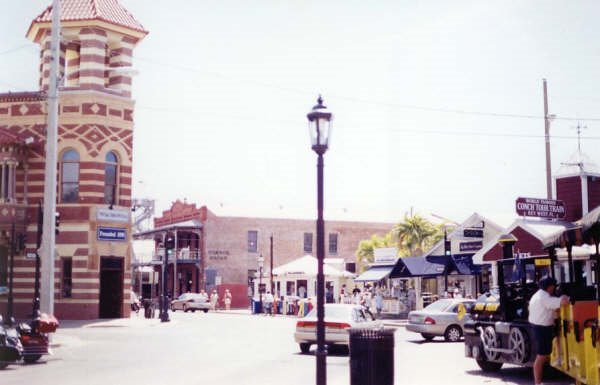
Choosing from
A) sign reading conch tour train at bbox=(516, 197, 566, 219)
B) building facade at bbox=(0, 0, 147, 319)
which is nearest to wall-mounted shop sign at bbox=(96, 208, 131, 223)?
building facade at bbox=(0, 0, 147, 319)

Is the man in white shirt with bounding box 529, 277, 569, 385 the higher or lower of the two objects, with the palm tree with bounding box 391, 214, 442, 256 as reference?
lower

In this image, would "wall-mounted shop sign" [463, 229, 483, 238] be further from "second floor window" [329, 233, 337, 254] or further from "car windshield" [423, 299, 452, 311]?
"second floor window" [329, 233, 337, 254]

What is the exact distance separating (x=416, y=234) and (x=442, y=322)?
32559 millimetres

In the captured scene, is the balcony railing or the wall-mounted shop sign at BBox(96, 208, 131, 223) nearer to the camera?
Result: the wall-mounted shop sign at BBox(96, 208, 131, 223)

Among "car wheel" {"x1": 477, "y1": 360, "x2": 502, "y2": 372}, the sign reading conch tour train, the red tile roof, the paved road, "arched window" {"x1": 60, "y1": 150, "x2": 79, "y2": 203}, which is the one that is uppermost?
the red tile roof

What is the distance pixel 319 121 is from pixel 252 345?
12.9 m

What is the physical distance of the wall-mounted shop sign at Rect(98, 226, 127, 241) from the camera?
34594 mm

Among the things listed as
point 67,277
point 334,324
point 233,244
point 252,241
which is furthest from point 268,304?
point 334,324

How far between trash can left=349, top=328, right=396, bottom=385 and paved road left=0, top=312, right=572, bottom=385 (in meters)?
2.99

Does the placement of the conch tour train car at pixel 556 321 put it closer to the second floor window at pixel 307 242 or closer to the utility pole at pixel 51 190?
the utility pole at pixel 51 190

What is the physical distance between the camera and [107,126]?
3525 cm

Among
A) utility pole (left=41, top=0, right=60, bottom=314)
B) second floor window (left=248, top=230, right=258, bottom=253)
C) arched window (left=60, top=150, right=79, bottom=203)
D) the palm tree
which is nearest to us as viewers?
utility pole (left=41, top=0, right=60, bottom=314)

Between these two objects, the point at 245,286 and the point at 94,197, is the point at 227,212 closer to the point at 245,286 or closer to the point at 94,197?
the point at 245,286

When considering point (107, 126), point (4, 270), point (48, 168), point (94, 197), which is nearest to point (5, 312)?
point (4, 270)
